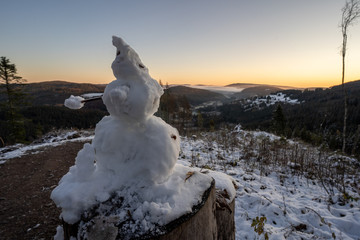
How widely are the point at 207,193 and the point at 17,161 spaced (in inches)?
349

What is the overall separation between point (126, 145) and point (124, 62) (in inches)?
23.9

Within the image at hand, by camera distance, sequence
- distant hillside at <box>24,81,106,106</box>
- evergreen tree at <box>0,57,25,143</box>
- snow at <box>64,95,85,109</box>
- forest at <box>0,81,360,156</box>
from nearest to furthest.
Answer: snow at <box>64,95,85,109</box>, forest at <box>0,81,360,156</box>, evergreen tree at <box>0,57,25,143</box>, distant hillside at <box>24,81,106,106</box>

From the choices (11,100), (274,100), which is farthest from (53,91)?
(274,100)

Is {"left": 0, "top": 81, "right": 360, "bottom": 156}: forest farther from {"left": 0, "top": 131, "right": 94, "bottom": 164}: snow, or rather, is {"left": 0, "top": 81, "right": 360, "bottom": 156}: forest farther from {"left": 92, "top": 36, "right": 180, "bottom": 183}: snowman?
{"left": 0, "top": 131, "right": 94, "bottom": 164}: snow

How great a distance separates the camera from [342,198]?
4074mm

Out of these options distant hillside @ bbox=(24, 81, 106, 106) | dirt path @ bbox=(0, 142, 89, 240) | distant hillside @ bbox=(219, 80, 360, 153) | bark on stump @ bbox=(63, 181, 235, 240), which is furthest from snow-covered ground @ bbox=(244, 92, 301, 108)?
bark on stump @ bbox=(63, 181, 235, 240)

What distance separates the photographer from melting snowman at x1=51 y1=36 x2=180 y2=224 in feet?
3.84

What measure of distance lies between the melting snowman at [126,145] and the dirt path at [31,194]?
106 inches

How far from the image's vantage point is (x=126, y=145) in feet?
4.12

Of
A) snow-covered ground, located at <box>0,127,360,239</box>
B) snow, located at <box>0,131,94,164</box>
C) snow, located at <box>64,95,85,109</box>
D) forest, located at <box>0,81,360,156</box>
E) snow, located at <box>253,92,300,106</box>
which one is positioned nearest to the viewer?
Result: snow, located at <box>64,95,85,109</box>

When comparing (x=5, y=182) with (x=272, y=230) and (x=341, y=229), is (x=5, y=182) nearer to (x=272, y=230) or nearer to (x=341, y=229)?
(x=272, y=230)

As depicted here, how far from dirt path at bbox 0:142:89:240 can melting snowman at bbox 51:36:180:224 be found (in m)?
2.69

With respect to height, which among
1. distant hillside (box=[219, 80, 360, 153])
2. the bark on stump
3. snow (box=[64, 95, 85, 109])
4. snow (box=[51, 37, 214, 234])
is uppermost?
snow (box=[64, 95, 85, 109])

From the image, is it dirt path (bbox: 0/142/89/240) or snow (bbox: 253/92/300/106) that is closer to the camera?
dirt path (bbox: 0/142/89/240)
